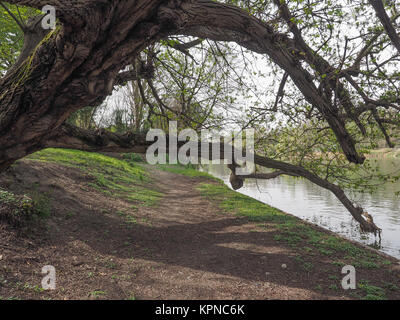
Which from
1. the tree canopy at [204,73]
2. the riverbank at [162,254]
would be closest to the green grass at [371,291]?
the riverbank at [162,254]

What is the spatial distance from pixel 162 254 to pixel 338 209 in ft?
30.6

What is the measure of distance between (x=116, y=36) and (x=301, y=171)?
5.75 meters

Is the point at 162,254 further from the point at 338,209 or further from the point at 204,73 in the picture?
the point at 338,209

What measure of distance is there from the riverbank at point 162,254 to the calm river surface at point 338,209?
2.40 m

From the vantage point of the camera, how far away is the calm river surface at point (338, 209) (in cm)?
754

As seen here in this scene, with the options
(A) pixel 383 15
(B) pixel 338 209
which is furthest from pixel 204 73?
(B) pixel 338 209

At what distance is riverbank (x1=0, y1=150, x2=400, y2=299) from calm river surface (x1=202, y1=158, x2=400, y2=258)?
7.89 ft

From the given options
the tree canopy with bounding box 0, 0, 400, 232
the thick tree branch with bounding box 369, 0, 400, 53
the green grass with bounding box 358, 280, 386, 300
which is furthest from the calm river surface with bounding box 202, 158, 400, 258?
the green grass with bounding box 358, 280, 386, 300

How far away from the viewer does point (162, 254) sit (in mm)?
4312

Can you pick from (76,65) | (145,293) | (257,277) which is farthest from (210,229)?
(76,65)

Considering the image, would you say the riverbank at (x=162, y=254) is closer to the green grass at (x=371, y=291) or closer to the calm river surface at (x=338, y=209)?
the green grass at (x=371, y=291)

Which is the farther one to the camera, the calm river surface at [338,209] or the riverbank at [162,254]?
the calm river surface at [338,209]

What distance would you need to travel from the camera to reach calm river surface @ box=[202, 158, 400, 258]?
754cm

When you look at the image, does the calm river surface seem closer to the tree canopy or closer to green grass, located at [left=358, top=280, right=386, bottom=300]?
the tree canopy
